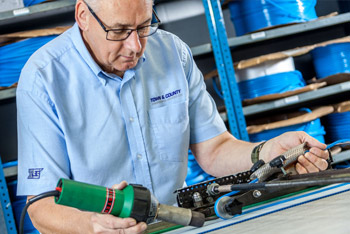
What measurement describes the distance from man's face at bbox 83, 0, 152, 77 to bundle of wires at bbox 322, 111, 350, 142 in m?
2.03

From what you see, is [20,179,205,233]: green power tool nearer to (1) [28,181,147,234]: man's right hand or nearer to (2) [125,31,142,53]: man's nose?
(1) [28,181,147,234]: man's right hand

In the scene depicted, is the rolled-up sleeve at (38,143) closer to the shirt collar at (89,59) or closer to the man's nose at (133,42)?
the shirt collar at (89,59)

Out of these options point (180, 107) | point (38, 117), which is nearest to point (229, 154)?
point (180, 107)

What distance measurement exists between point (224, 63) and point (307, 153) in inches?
64.9

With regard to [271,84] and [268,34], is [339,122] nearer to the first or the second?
[271,84]

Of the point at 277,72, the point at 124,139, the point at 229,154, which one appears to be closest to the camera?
the point at 124,139

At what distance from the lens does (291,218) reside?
3.25 feet

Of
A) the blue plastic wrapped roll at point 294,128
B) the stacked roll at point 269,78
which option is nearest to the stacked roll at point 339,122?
the blue plastic wrapped roll at point 294,128

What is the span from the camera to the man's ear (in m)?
1.34

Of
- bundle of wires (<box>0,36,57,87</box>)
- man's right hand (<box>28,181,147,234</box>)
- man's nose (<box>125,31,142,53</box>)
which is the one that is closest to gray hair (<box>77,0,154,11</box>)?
man's nose (<box>125,31,142,53</box>)

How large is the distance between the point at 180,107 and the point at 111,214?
2.42 ft

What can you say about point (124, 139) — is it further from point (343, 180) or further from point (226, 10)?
point (226, 10)

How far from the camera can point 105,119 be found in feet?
4.75

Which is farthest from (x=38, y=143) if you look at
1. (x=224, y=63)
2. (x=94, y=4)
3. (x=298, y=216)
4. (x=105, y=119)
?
(x=224, y=63)
